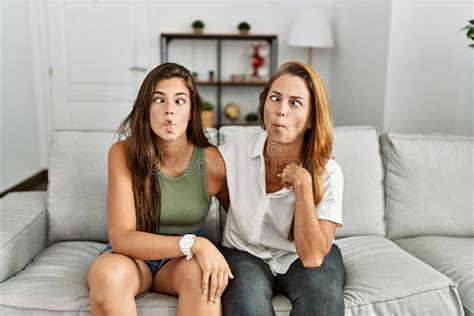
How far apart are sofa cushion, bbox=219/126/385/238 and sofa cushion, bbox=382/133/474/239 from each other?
0.20ft

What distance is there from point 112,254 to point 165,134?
378mm

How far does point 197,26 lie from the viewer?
4.09 m

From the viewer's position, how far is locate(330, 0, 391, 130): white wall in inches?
120

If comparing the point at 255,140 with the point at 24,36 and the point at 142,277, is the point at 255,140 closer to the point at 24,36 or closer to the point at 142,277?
the point at 142,277

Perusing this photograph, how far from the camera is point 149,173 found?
4.87ft

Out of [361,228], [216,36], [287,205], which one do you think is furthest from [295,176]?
[216,36]

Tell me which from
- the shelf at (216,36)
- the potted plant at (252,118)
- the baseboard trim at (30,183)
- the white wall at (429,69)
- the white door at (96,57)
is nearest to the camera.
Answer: the white wall at (429,69)

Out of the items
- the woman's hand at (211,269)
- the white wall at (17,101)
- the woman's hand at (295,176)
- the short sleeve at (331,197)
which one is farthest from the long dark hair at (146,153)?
the white wall at (17,101)

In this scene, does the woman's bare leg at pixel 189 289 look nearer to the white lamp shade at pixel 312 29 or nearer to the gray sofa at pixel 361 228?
the gray sofa at pixel 361 228

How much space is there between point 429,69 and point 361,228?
1304mm

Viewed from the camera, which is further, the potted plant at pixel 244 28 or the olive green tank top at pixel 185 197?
the potted plant at pixel 244 28

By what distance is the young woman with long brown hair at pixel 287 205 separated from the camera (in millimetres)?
1353

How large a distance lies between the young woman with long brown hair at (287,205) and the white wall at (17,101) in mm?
2598

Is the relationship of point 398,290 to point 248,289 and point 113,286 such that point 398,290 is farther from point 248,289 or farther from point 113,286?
point 113,286
